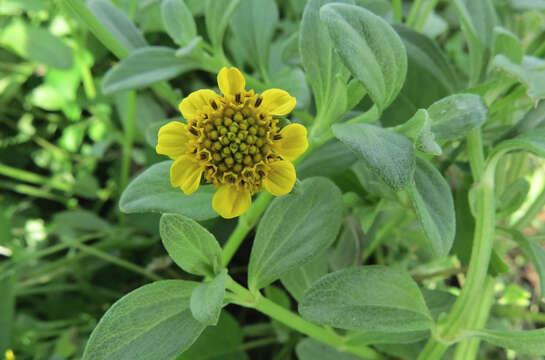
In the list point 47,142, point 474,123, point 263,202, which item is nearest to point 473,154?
point 474,123

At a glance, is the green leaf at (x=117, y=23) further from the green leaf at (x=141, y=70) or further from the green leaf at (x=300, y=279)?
the green leaf at (x=300, y=279)

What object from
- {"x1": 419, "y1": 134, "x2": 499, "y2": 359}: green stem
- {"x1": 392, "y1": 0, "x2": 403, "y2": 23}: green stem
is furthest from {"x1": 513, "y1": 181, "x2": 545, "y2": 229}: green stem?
{"x1": 392, "y1": 0, "x2": 403, "y2": 23}: green stem

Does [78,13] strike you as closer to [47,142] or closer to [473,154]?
[473,154]

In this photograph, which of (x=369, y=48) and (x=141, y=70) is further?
(x=141, y=70)

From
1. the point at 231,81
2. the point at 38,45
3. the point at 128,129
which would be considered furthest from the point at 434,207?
the point at 38,45

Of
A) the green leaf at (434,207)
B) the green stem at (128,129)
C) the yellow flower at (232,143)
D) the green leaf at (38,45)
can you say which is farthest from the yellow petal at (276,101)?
the green leaf at (38,45)

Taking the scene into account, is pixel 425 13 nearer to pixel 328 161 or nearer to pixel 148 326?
pixel 328 161
